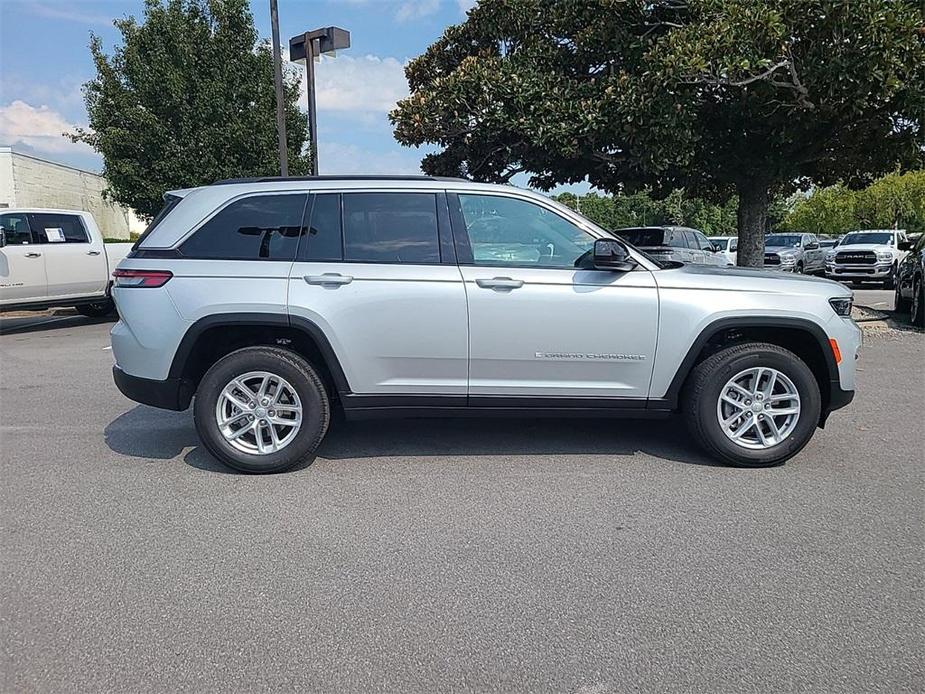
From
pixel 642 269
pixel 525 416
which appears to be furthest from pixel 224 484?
pixel 642 269

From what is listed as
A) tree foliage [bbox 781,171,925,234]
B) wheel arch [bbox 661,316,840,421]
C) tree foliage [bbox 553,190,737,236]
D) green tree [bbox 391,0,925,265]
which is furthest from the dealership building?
tree foliage [bbox 781,171,925,234]

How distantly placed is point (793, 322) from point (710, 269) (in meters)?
0.69

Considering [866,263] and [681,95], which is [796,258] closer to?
[866,263]

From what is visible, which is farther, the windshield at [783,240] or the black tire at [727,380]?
the windshield at [783,240]

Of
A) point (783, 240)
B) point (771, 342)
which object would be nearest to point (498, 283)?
point (771, 342)

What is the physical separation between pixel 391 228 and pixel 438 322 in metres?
0.72

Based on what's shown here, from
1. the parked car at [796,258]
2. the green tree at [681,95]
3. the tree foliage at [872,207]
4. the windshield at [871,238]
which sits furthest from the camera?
the tree foliage at [872,207]

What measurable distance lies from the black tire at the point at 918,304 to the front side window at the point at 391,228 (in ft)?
32.9

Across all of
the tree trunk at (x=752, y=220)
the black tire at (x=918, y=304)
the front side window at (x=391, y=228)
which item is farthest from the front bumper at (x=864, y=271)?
the front side window at (x=391, y=228)

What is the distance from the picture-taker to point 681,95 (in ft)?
32.1

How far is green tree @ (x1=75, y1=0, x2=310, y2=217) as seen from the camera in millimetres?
16656

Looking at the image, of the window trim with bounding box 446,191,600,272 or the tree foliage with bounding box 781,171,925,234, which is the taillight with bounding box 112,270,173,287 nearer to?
the window trim with bounding box 446,191,600,272

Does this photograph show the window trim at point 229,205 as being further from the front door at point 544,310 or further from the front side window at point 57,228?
the front side window at point 57,228

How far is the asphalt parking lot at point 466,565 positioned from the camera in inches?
106
